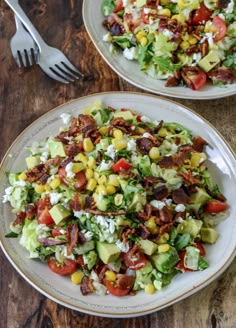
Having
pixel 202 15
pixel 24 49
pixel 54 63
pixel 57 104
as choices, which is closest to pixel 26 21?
pixel 24 49

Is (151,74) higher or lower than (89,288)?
higher

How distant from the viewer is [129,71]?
2830mm

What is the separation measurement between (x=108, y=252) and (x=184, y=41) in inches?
45.5

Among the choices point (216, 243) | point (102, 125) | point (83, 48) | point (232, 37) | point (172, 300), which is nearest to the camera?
point (172, 300)

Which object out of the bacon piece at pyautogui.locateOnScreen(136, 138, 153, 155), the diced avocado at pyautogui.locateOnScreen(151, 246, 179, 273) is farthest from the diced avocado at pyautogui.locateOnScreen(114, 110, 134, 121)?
the diced avocado at pyautogui.locateOnScreen(151, 246, 179, 273)

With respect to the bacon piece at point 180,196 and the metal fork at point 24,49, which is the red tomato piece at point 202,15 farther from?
the bacon piece at point 180,196

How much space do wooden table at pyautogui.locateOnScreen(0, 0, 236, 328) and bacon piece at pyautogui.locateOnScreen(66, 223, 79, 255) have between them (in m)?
0.28

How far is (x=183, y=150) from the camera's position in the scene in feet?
7.85

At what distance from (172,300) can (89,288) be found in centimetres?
31

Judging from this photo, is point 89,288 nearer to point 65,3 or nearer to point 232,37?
point 232,37

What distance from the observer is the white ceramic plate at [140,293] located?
7.03ft

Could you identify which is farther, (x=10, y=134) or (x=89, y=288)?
(x=10, y=134)

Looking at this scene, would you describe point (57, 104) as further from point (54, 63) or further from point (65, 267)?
point (65, 267)

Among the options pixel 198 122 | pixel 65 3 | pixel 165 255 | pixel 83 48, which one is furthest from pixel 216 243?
pixel 65 3
